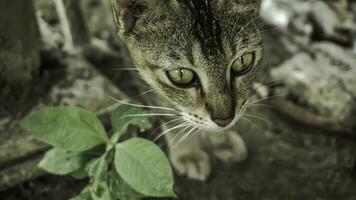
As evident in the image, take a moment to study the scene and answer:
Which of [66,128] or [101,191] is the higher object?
[66,128]

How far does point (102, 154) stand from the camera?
5.13 feet

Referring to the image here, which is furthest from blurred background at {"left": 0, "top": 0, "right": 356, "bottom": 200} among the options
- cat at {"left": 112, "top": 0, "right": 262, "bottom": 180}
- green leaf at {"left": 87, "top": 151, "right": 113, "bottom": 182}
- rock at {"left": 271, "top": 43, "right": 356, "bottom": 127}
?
green leaf at {"left": 87, "top": 151, "right": 113, "bottom": 182}

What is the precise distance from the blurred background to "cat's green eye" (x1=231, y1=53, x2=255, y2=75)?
25 centimetres

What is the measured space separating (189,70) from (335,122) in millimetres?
1057

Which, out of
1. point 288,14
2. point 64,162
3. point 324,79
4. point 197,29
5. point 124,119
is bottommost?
point 324,79

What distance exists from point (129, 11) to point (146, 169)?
520mm

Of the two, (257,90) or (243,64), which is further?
(257,90)

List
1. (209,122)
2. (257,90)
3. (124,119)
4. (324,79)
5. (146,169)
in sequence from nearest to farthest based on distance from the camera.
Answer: (146,169)
(124,119)
(209,122)
(257,90)
(324,79)

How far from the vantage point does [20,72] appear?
1955 millimetres

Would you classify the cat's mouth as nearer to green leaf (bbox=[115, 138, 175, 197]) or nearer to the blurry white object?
green leaf (bbox=[115, 138, 175, 197])

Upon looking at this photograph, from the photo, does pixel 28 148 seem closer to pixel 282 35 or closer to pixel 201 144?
pixel 201 144

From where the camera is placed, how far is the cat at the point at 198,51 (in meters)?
1.56

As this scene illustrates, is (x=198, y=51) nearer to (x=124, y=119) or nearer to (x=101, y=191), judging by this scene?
(x=124, y=119)

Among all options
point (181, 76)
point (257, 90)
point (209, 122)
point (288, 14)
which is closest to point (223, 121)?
point (209, 122)
